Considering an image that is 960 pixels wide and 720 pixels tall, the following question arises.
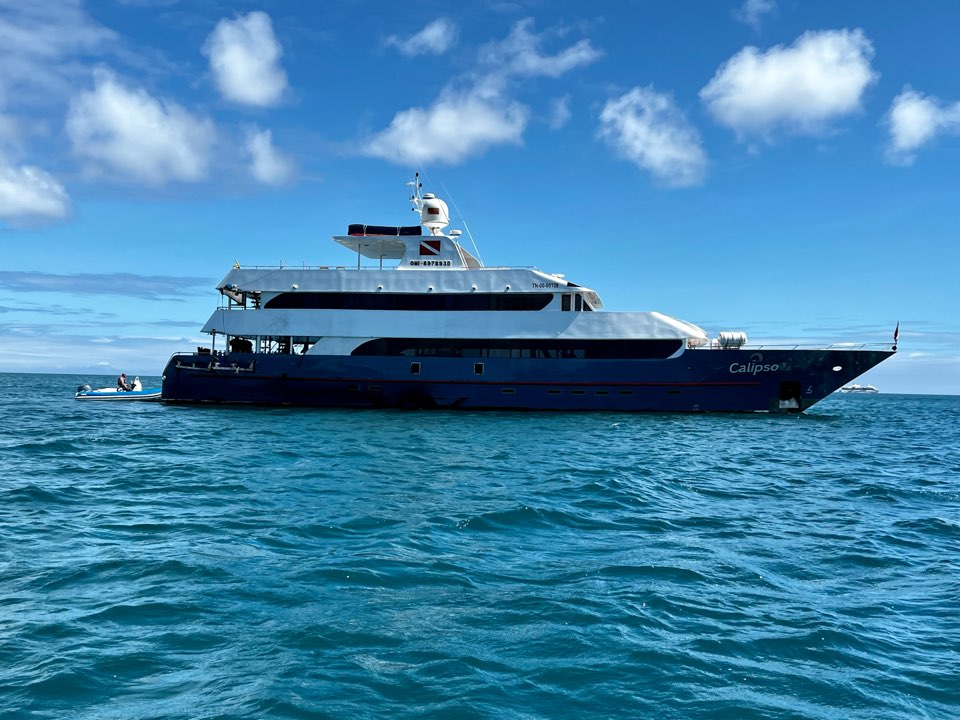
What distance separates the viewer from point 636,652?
4.41m

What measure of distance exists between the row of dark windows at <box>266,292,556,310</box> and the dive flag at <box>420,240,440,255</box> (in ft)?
6.76

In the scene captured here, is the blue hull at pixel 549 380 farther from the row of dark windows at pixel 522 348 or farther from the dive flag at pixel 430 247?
the dive flag at pixel 430 247

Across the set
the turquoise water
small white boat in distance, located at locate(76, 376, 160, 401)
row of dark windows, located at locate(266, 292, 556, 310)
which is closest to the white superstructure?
row of dark windows, located at locate(266, 292, 556, 310)

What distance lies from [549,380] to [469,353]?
3.17m

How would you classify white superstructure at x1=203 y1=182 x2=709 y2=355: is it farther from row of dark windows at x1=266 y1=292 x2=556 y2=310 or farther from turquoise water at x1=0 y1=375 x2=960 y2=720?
turquoise water at x1=0 y1=375 x2=960 y2=720

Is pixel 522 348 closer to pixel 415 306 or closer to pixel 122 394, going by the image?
pixel 415 306

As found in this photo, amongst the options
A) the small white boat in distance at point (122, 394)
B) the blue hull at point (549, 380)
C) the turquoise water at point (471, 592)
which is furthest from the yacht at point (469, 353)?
the turquoise water at point (471, 592)

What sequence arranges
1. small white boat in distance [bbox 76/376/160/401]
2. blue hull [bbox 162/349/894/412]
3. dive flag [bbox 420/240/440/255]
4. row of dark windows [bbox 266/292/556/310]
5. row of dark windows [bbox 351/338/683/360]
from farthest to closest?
1. small white boat in distance [bbox 76/376/160/401]
2. dive flag [bbox 420/240/440/255]
3. row of dark windows [bbox 266/292/556/310]
4. row of dark windows [bbox 351/338/683/360]
5. blue hull [bbox 162/349/894/412]

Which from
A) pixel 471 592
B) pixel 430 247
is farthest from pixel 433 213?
pixel 471 592

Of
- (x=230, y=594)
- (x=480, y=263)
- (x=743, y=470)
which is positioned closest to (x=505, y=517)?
(x=230, y=594)

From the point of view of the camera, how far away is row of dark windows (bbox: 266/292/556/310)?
25078 millimetres

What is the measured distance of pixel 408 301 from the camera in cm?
2558

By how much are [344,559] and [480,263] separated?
74.4 feet

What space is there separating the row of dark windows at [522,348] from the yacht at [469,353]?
0.13 ft
